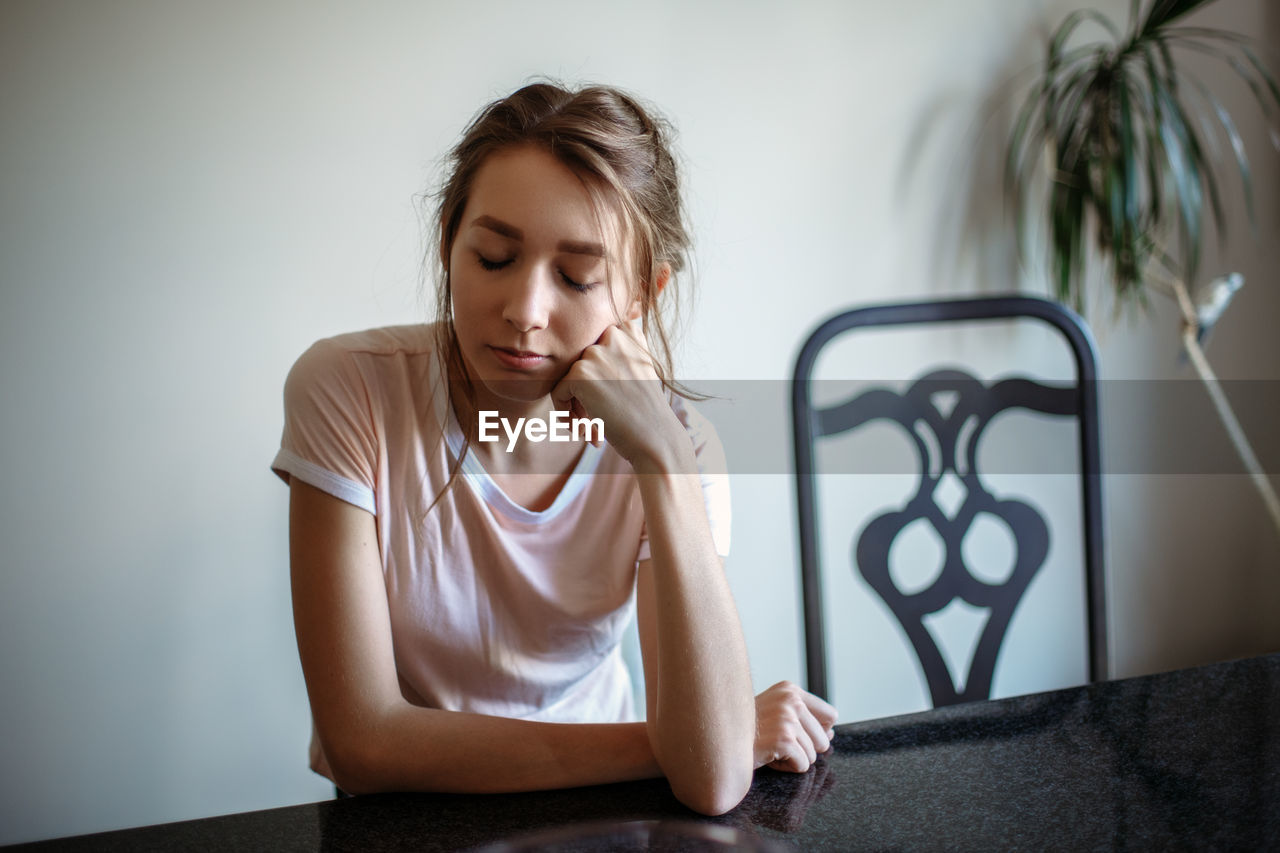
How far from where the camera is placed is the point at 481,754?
0.70m

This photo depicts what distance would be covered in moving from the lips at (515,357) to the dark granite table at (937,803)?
36 cm

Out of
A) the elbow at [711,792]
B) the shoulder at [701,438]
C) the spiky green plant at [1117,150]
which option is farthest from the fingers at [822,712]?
the spiky green plant at [1117,150]

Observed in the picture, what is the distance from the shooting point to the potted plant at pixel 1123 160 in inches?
76.1

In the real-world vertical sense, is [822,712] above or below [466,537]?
below

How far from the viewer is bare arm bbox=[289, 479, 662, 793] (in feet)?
2.31

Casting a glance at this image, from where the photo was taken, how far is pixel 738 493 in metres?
1.91

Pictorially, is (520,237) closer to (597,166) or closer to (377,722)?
(597,166)

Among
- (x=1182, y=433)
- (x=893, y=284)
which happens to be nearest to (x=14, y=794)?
(x=893, y=284)

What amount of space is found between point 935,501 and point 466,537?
586mm

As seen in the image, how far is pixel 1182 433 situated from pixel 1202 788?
1908 mm

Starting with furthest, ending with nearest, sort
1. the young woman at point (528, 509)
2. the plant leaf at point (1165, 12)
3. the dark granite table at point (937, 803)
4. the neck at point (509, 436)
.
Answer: the plant leaf at point (1165, 12) < the neck at point (509, 436) < the young woman at point (528, 509) < the dark granite table at point (937, 803)

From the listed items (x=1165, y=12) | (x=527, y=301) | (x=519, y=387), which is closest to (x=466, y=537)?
(x=519, y=387)

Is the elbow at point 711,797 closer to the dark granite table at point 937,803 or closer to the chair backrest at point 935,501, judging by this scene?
the dark granite table at point 937,803

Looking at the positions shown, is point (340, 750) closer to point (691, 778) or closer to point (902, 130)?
point (691, 778)
